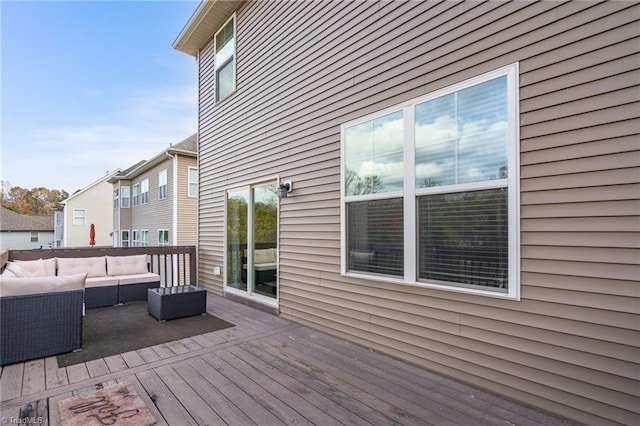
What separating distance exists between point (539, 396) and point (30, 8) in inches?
506

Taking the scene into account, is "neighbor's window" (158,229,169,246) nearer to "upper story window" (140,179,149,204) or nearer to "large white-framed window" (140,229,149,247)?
"large white-framed window" (140,229,149,247)

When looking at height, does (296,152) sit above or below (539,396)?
above

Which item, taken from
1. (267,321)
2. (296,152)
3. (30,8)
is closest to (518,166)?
(296,152)

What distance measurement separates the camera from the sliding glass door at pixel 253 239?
5.07 metres

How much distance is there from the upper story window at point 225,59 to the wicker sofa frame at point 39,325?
4553 millimetres

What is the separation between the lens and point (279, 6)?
16.1ft

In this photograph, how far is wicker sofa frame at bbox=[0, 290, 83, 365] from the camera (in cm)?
295

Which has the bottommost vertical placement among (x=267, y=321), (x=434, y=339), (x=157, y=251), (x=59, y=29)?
(x=267, y=321)

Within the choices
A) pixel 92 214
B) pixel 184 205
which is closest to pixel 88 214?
pixel 92 214

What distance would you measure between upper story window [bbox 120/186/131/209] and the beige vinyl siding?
308 inches

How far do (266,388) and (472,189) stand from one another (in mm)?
2409

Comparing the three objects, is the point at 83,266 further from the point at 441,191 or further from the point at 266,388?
the point at 441,191

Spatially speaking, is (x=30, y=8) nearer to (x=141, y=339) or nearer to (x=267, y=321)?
(x=141, y=339)

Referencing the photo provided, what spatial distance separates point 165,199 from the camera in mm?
13461
